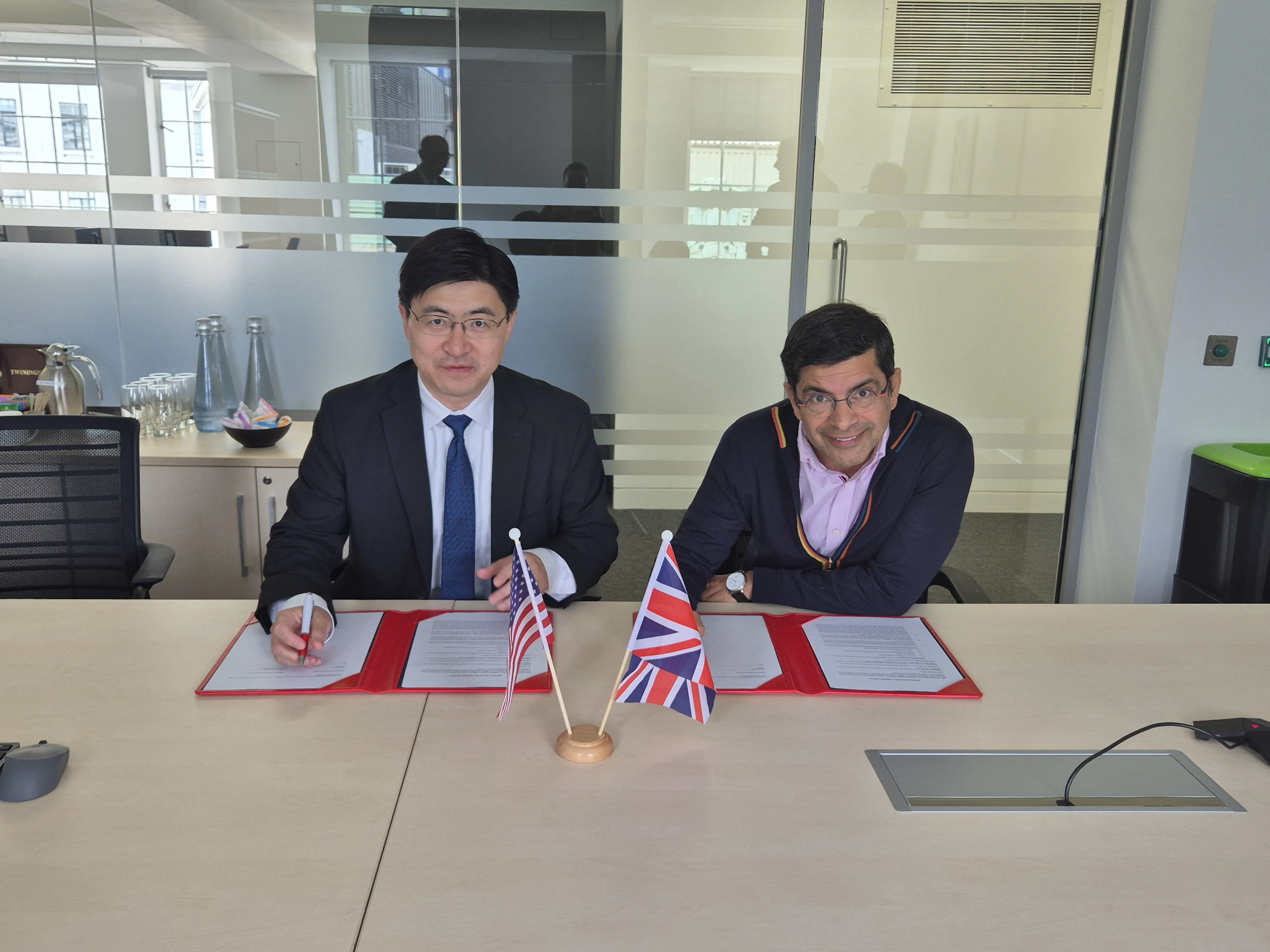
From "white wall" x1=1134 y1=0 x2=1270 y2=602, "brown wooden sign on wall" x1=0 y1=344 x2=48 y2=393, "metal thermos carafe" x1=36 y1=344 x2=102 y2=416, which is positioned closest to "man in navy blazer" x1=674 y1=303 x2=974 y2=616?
"white wall" x1=1134 y1=0 x2=1270 y2=602

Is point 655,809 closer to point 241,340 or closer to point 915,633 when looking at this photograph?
point 915,633

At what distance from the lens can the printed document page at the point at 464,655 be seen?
1530 mm

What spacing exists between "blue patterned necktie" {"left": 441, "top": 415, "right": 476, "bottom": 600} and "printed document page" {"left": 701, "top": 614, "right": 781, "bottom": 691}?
55 centimetres

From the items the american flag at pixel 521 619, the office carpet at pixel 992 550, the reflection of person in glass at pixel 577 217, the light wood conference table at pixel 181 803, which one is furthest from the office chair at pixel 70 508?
the office carpet at pixel 992 550

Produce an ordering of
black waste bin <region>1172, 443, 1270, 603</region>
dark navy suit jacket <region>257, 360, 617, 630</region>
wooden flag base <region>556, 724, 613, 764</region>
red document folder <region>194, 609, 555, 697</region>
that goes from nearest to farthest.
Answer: wooden flag base <region>556, 724, 613, 764</region> < red document folder <region>194, 609, 555, 697</region> < dark navy suit jacket <region>257, 360, 617, 630</region> < black waste bin <region>1172, 443, 1270, 603</region>

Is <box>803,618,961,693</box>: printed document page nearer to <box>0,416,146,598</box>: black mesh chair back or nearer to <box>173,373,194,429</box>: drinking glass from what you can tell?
<box>0,416,146,598</box>: black mesh chair back

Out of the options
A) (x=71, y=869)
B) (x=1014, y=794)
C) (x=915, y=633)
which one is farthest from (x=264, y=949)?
(x=915, y=633)

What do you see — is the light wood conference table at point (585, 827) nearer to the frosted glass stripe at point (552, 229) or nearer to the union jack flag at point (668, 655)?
the union jack flag at point (668, 655)

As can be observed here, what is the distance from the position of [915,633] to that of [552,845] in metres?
0.88

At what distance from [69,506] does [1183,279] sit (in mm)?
3160

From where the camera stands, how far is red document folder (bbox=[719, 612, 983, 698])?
152 cm

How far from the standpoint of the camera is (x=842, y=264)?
11.1 feet

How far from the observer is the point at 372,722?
141 cm

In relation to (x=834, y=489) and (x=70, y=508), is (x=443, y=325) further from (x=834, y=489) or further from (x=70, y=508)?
(x=70, y=508)
